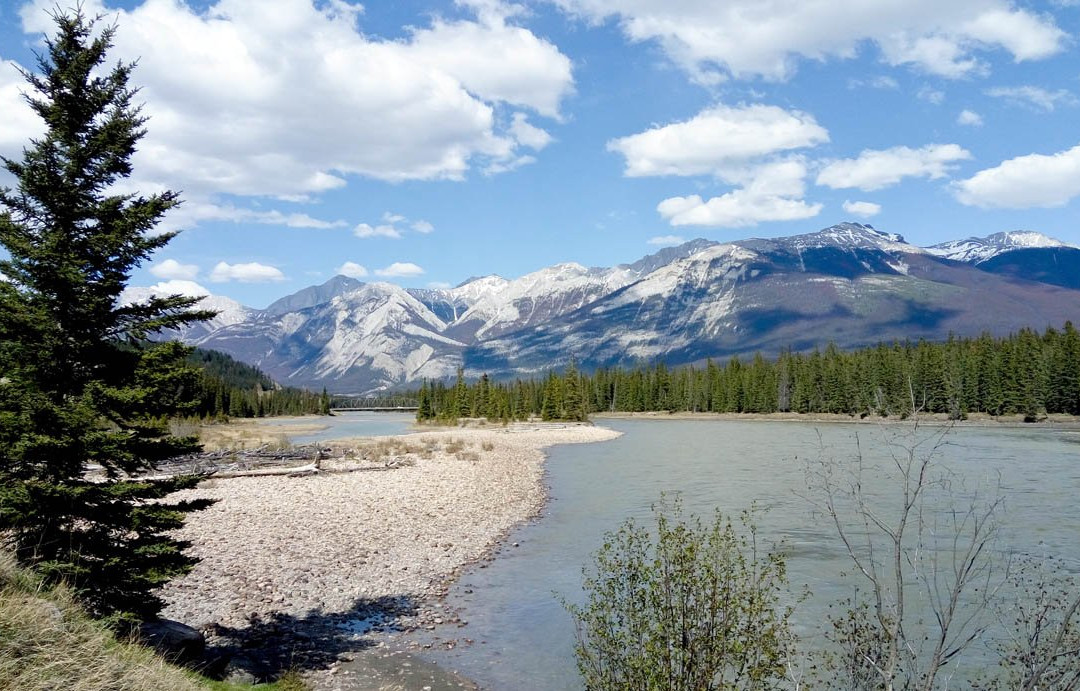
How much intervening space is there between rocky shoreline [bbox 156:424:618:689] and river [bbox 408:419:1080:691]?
4.05ft

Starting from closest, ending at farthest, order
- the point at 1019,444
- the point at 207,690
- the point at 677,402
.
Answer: the point at 207,690 < the point at 1019,444 < the point at 677,402

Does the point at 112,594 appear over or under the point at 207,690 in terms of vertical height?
over

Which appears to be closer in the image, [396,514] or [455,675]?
[455,675]

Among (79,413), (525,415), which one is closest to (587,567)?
(79,413)

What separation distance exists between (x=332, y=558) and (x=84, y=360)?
13.6 m

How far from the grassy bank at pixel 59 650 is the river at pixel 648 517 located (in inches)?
279

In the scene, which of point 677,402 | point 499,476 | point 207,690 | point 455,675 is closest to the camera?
point 207,690

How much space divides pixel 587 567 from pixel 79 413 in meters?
15.7

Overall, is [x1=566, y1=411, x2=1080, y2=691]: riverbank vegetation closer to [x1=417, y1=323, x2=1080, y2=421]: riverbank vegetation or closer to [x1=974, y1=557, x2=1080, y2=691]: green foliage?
[x1=974, y1=557, x2=1080, y2=691]: green foliage

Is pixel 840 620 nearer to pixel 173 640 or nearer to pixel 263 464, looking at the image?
pixel 173 640

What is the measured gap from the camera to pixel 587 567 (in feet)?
70.6

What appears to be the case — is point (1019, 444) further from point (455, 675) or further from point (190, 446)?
point (190, 446)

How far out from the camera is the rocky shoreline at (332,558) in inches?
590

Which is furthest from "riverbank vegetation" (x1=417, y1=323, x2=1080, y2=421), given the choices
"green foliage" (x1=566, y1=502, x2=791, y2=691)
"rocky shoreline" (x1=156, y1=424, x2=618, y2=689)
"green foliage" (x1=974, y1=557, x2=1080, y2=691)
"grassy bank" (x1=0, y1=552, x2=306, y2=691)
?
"grassy bank" (x1=0, y1=552, x2=306, y2=691)
